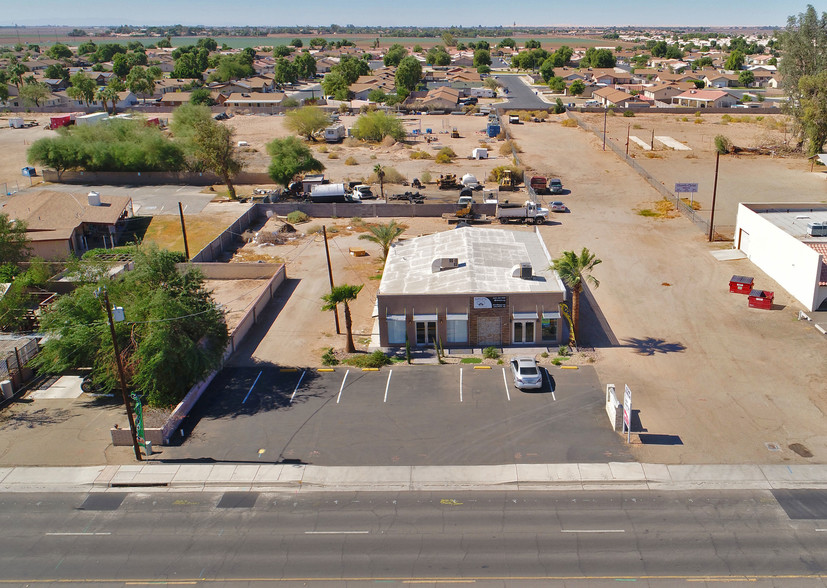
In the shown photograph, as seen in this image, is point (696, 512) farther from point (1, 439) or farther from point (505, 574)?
point (1, 439)

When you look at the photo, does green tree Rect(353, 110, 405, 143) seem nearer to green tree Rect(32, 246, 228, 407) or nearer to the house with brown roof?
the house with brown roof

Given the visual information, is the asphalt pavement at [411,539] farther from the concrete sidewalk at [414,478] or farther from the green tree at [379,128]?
the green tree at [379,128]

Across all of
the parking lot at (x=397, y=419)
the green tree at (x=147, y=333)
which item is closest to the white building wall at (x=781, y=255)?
the parking lot at (x=397, y=419)

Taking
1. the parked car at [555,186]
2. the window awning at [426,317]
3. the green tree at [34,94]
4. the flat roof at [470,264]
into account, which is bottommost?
the window awning at [426,317]

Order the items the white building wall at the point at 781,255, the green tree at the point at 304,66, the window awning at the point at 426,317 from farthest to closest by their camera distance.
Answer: the green tree at the point at 304,66 → the white building wall at the point at 781,255 → the window awning at the point at 426,317

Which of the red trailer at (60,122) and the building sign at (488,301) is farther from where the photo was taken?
the red trailer at (60,122)

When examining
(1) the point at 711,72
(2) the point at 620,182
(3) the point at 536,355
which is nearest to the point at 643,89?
(1) the point at 711,72
